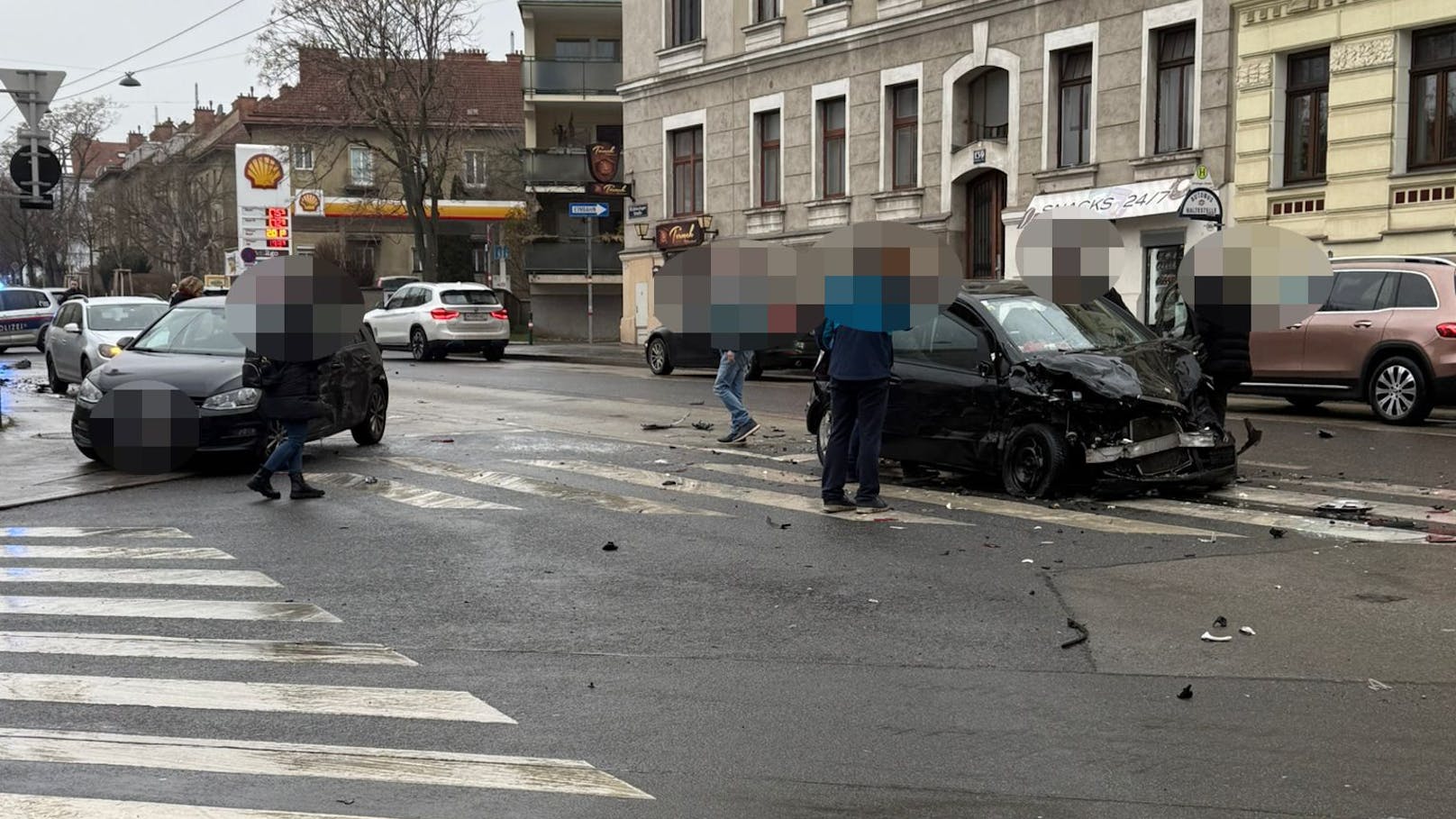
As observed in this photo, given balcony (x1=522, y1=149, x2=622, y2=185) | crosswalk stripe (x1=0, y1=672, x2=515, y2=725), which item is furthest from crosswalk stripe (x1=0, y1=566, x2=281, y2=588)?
balcony (x1=522, y1=149, x2=622, y2=185)

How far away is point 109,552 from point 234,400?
142 inches

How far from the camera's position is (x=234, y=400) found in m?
12.4

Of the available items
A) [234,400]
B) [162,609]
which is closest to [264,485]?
[234,400]

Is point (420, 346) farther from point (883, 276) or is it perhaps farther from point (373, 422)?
point (883, 276)

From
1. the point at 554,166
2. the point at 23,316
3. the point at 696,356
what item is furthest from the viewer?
the point at 554,166

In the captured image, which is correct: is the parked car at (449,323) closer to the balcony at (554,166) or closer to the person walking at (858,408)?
the balcony at (554,166)

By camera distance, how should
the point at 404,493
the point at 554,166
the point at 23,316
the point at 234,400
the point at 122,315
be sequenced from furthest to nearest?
the point at 554,166 < the point at 23,316 < the point at 122,315 < the point at 234,400 < the point at 404,493

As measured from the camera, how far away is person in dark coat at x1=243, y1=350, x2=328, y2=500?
10.7 meters

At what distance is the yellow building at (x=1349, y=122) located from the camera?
2061 cm

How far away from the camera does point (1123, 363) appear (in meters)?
10.2

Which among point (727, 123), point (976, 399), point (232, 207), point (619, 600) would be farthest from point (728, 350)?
point (232, 207)

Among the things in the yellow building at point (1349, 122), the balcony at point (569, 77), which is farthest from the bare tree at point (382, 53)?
the yellow building at point (1349, 122)

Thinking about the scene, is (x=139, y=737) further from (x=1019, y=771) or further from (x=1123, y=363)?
(x=1123, y=363)

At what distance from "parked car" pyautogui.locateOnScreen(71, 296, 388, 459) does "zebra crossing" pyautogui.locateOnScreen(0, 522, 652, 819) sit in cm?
415
